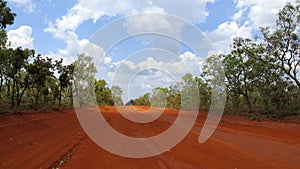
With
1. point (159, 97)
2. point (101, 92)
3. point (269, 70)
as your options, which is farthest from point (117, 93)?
point (269, 70)

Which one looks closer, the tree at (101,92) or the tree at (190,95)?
the tree at (190,95)

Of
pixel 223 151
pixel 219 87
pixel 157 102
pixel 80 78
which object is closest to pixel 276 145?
pixel 223 151

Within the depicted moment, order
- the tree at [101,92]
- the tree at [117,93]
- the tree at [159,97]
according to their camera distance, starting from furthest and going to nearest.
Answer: the tree at [159,97] → the tree at [101,92] → the tree at [117,93]

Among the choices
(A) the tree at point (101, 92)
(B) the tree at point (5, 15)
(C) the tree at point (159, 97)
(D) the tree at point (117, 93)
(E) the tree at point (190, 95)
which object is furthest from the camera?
(C) the tree at point (159, 97)

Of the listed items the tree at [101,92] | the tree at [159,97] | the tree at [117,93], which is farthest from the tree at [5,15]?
the tree at [159,97]

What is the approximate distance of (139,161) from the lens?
689 cm

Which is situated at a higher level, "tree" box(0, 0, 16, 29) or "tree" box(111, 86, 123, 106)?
"tree" box(0, 0, 16, 29)

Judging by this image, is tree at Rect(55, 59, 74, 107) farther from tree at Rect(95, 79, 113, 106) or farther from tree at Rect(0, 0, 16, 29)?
tree at Rect(0, 0, 16, 29)

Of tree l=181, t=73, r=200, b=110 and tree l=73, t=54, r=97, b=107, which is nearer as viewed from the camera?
tree l=181, t=73, r=200, b=110

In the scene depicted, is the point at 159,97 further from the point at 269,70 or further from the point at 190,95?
the point at 269,70

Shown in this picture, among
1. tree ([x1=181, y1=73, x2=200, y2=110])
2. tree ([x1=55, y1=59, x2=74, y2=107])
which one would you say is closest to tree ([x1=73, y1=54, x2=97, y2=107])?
tree ([x1=55, y1=59, x2=74, y2=107])

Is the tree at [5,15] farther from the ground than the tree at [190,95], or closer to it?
farther from the ground

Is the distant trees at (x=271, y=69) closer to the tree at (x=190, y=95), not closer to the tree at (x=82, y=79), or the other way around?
the tree at (x=190, y=95)

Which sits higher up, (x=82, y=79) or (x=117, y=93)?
(x=82, y=79)
